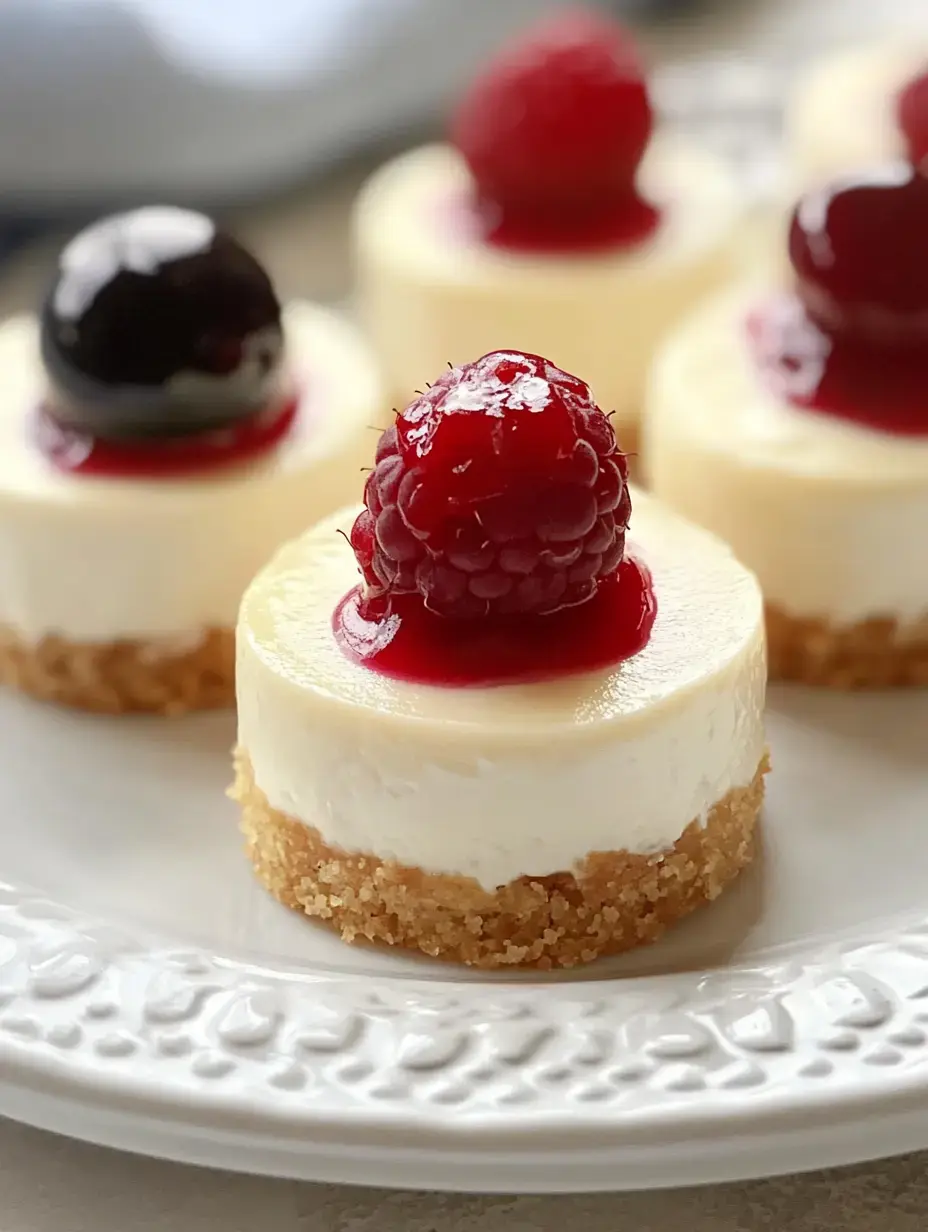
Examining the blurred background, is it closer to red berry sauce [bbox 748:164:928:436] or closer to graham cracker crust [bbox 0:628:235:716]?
graham cracker crust [bbox 0:628:235:716]

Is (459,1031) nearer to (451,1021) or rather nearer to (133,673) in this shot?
(451,1021)

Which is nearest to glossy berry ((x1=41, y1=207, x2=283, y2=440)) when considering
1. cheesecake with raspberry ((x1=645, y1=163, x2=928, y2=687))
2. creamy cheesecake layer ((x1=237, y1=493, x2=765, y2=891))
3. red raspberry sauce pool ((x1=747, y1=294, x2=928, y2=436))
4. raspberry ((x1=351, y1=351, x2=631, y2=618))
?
creamy cheesecake layer ((x1=237, y1=493, x2=765, y2=891))

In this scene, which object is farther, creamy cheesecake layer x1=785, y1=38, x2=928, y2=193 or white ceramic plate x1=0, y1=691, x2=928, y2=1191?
creamy cheesecake layer x1=785, y1=38, x2=928, y2=193

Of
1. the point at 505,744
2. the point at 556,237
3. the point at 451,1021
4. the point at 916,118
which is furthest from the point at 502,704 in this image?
the point at 916,118

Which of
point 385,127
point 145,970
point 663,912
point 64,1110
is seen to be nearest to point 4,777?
point 145,970

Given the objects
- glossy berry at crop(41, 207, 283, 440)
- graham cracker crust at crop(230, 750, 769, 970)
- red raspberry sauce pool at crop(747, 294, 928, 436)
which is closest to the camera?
graham cracker crust at crop(230, 750, 769, 970)

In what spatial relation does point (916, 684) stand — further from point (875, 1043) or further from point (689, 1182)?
point (689, 1182)
